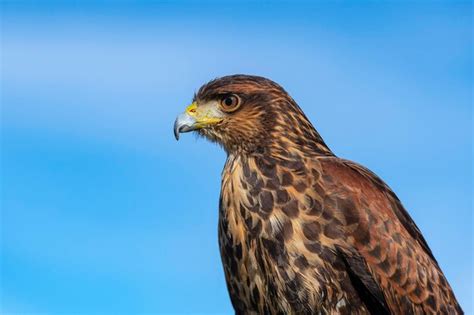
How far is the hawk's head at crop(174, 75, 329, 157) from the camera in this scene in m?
6.63

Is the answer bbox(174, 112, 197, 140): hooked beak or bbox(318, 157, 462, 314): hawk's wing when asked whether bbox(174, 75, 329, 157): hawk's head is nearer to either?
bbox(174, 112, 197, 140): hooked beak

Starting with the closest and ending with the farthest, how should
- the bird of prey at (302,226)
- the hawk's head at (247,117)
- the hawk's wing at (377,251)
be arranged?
the bird of prey at (302,226)
the hawk's wing at (377,251)
the hawk's head at (247,117)

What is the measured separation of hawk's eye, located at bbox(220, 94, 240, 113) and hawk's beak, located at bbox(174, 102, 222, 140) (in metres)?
0.14

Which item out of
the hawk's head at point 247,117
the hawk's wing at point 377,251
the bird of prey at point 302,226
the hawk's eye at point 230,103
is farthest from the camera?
the hawk's eye at point 230,103

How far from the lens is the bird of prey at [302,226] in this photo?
597 cm

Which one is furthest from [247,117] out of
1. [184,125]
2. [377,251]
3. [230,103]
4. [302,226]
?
[377,251]

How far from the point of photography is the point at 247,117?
6.73 metres

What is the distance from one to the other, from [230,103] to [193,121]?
410 millimetres

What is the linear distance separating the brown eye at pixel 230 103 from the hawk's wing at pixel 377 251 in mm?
1043

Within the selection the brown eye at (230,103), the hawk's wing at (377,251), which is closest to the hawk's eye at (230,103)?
the brown eye at (230,103)

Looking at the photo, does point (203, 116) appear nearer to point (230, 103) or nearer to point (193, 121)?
point (193, 121)

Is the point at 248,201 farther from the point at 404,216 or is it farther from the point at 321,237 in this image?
the point at 404,216

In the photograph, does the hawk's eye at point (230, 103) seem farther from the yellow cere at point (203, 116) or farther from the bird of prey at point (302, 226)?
the yellow cere at point (203, 116)

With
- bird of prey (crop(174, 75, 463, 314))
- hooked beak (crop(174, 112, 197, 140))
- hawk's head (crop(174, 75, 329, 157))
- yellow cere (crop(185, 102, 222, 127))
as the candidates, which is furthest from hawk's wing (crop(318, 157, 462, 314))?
hooked beak (crop(174, 112, 197, 140))
